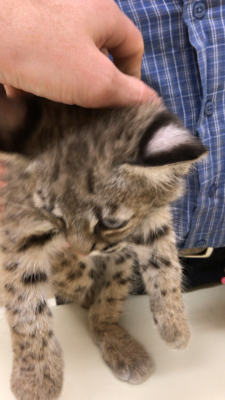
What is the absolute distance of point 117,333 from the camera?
1336mm

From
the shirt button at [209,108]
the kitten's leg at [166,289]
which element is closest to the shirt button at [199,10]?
the shirt button at [209,108]

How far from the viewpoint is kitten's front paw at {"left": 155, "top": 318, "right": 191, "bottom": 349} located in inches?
45.4

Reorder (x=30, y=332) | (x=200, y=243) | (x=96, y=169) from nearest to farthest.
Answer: (x=96, y=169), (x=30, y=332), (x=200, y=243)

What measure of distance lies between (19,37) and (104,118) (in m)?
0.27

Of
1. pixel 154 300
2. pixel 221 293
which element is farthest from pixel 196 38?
pixel 221 293

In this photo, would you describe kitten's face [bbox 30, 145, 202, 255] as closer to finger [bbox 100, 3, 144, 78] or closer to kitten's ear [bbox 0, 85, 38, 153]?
kitten's ear [bbox 0, 85, 38, 153]

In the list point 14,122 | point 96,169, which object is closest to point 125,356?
point 96,169

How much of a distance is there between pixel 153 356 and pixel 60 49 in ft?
3.55

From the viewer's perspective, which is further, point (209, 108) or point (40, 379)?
point (209, 108)

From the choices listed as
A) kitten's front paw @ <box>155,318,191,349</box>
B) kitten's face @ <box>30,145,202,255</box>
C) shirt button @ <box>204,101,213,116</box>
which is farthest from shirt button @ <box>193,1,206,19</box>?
kitten's front paw @ <box>155,318,191,349</box>

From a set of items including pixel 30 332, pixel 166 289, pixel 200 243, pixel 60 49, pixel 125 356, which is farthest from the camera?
pixel 200 243

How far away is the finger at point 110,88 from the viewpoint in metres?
0.73

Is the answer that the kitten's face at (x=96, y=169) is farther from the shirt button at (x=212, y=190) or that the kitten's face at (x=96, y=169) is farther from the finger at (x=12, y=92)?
the shirt button at (x=212, y=190)

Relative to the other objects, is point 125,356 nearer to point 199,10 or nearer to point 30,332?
point 30,332
